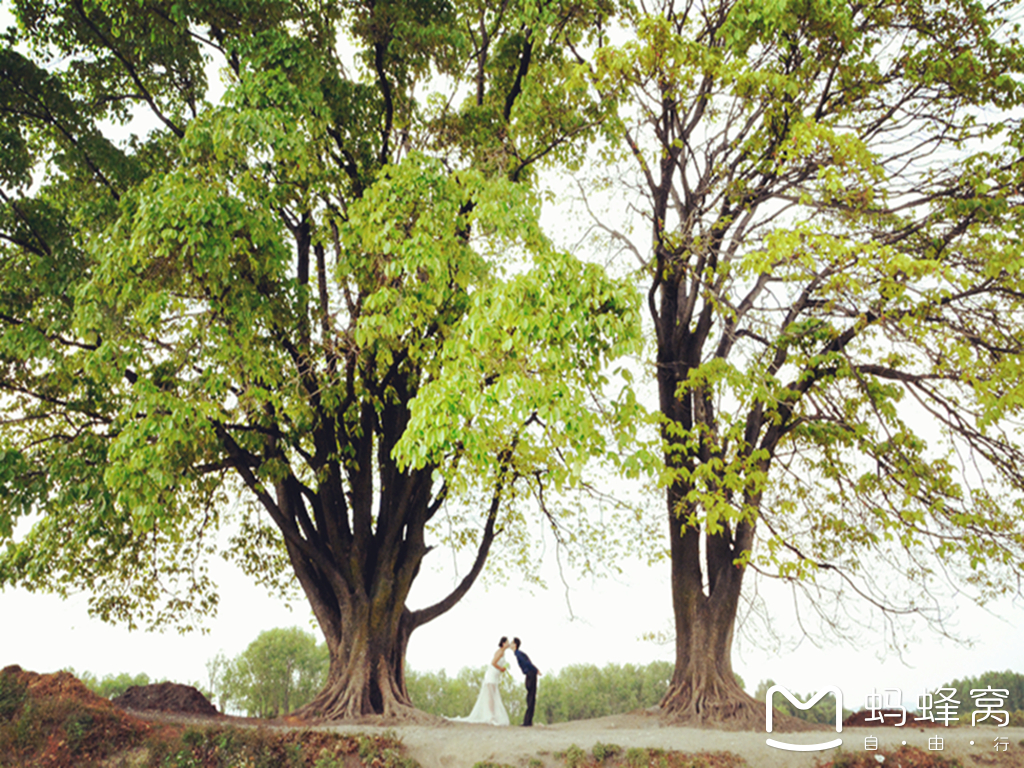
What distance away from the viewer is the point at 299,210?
35.5 feet

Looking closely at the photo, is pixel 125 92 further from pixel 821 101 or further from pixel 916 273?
pixel 916 273

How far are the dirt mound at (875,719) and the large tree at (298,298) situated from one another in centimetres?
577

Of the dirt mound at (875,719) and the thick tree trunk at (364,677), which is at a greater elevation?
the thick tree trunk at (364,677)

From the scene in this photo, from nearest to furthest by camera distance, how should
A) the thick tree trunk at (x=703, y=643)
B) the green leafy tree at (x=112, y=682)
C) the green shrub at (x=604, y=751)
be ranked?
the green shrub at (x=604, y=751)
the thick tree trunk at (x=703, y=643)
the green leafy tree at (x=112, y=682)

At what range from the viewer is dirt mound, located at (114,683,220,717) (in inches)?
405

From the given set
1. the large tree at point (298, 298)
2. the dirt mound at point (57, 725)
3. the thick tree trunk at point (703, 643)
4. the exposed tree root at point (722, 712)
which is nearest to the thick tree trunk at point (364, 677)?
the large tree at point (298, 298)

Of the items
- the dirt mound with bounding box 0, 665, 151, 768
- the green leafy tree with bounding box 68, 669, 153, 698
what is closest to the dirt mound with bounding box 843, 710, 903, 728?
the dirt mound with bounding box 0, 665, 151, 768

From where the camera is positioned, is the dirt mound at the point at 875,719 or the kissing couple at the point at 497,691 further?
the kissing couple at the point at 497,691

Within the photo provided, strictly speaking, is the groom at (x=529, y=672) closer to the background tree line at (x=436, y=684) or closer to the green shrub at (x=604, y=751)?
the green shrub at (x=604, y=751)

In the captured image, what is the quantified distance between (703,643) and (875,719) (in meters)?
3.06

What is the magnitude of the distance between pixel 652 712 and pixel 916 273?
24.6 feet

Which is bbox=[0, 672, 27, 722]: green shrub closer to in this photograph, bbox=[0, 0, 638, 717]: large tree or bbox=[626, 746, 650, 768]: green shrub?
bbox=[0, 0, 638, 717]: large tree

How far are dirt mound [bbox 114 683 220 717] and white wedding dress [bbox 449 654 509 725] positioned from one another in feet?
13.2

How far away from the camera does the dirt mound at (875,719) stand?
10.7 meters
